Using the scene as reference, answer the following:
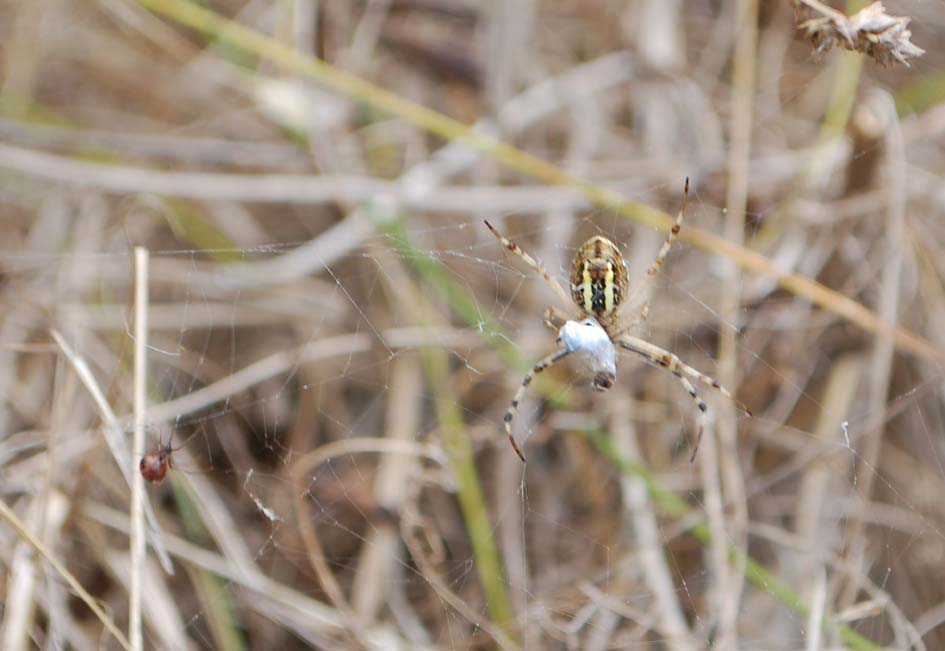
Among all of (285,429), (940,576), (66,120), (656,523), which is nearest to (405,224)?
(285,429)

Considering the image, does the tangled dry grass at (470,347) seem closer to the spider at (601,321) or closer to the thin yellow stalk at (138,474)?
the thin yellow stalk at (138,474)

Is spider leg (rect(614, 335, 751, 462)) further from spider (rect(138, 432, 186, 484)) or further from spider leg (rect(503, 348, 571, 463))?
spider (rect(138, 432, 186, 484))

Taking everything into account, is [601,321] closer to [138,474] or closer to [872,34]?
[872,34]

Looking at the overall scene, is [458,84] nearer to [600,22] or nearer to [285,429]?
[600,22]

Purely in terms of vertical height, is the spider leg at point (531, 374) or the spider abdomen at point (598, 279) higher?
the spider abdomen at point (598, 279)

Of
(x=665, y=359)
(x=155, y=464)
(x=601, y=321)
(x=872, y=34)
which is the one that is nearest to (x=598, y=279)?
(x=601, y=321)

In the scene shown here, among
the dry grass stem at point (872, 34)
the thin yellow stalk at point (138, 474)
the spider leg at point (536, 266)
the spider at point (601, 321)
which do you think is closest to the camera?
the dry grass stem at point (872, 34)

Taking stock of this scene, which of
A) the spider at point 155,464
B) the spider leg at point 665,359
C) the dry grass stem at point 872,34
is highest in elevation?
the dry grass stem at point 872,34

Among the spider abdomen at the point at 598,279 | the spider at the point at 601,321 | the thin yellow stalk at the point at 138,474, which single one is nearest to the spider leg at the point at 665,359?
the spider at the point at 601,321
